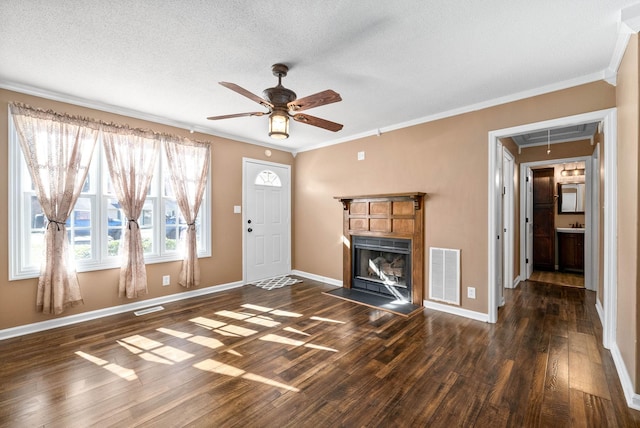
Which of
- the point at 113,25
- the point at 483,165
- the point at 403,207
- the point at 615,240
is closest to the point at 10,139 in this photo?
the point at 113,25

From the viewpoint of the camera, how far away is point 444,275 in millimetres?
3693

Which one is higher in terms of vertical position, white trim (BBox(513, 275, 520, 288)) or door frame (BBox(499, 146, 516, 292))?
door frame (BBox(499, 146, 516, 292))

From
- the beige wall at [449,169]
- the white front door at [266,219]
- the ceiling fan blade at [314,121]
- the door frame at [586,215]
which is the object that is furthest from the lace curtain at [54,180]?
the door frame at [586,215]

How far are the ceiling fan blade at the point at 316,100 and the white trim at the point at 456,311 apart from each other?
9.56 ft

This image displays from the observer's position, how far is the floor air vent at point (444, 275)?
3.59 m

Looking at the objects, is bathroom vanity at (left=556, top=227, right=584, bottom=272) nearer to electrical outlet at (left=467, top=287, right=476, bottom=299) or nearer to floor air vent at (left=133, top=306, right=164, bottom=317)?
electrical outlet at (left=467, top=287, right=476, bottom=299)

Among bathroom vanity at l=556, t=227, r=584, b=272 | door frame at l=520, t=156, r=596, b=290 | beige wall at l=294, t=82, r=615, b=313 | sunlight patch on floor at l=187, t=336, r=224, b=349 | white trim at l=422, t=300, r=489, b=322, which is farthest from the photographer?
bathroom vanity at l=556, t=227, r=584, b=272

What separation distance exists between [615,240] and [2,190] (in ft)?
19.0

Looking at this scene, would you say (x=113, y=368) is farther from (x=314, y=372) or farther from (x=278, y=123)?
(x=278, y=123)

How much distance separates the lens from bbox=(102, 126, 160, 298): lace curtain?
3.51 meters

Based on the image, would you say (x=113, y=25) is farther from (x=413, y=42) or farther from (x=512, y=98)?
(x=512, y=98)

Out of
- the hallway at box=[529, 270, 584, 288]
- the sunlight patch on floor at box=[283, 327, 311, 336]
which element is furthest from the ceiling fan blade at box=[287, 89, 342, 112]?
the hallway at box=[529, 270, 584, 288]

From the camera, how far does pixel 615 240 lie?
8.14 ft

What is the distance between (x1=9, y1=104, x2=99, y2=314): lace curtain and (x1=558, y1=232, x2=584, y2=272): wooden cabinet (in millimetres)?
8112
